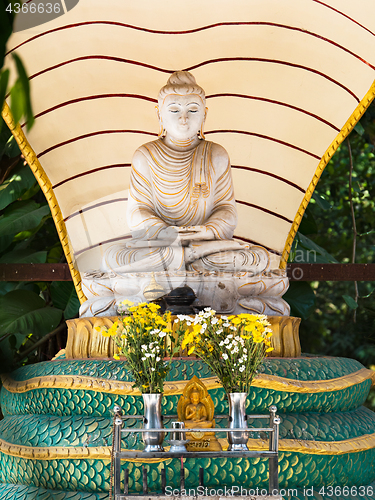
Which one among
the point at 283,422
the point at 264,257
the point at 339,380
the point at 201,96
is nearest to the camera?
the point at 283,422

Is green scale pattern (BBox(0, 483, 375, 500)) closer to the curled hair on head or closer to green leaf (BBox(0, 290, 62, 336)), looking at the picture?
green leaf (BBox(0, 290, 62, 336))

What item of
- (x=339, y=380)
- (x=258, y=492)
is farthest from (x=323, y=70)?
(x=258, y=492)

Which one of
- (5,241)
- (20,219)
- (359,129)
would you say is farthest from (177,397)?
(359,129)

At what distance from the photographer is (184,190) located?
462 centimetres

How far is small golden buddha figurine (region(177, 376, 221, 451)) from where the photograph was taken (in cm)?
255

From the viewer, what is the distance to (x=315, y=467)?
9.76ft

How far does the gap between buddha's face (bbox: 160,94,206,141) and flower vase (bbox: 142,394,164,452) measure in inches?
102

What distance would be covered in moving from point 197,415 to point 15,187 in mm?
4000

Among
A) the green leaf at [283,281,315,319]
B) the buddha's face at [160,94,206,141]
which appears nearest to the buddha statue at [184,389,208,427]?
the buddha's face at [160,94,206,141]

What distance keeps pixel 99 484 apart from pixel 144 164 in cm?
256

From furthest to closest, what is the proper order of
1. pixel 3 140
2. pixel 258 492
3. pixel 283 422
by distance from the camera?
1. pixel 3 140
2. pixel 283 422
3. pixel 258 492

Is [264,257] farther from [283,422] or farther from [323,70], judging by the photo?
[323,70]

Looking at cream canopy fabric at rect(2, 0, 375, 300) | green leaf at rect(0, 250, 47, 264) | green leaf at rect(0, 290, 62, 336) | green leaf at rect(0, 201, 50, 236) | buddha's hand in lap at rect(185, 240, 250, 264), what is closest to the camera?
buddha's hand in lap at rect(185, 240, 250, 264)

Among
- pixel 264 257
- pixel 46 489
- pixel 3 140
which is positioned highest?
pixel 3 140
